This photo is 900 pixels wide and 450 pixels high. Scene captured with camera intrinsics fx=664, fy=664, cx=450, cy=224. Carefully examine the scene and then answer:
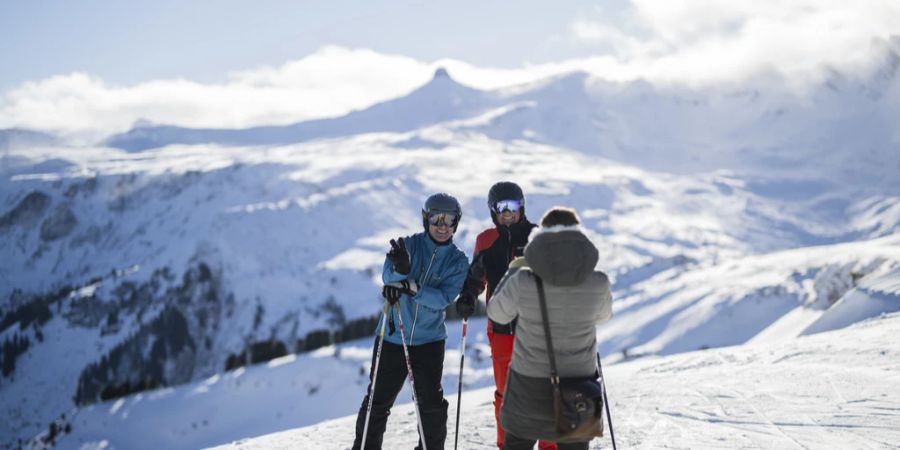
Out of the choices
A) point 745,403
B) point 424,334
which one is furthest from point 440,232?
point 745,403

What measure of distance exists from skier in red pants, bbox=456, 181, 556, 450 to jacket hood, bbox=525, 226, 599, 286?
Result: 2007 millimetres

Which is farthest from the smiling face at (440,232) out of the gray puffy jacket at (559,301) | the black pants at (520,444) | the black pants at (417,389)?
the black pants at (520,444)

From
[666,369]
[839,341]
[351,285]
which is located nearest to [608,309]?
[666,369]

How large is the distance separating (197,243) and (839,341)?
174 m

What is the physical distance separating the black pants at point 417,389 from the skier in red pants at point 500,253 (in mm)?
605

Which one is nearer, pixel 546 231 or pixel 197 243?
→ pixel 546 231

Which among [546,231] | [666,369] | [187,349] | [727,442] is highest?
[546,231]

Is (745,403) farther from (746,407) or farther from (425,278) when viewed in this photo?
(425,278)

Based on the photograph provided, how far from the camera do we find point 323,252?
161 metres

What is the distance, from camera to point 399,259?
6430 millimetres

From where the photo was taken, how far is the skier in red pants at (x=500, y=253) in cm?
688

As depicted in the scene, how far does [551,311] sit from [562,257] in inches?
17.4

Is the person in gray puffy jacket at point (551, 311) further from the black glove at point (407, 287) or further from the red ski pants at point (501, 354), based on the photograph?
the red ski pants at point (501, 354)

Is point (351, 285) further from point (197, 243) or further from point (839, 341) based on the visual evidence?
point (839, 341)
